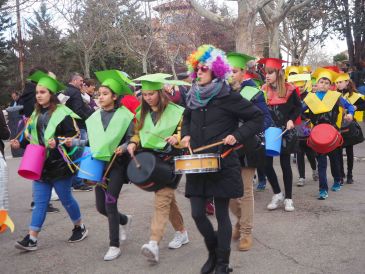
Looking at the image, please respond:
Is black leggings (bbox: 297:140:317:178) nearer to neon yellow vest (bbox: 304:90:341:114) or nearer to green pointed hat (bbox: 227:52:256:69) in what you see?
neon yellow vest (bbox: 304:90:341:114)

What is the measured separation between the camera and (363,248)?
14.6ft

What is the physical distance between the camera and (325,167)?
6477mm

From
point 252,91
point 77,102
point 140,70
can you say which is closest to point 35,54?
point 140,70

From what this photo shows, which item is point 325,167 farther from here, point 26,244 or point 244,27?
point 244,27

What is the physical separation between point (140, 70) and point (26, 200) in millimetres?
35295

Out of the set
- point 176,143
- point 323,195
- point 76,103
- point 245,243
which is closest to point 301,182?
point 323,195

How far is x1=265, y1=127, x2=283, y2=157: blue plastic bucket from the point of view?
5484mm

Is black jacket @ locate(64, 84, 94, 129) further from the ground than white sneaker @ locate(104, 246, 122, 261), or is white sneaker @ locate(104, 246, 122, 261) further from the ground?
black jacket @ locate(64, 84, 94, 129)

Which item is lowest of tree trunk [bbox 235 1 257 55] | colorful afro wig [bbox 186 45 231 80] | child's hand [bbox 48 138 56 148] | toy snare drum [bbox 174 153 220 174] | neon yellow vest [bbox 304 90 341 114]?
toy snare drum [bbox 174 153 220 174]

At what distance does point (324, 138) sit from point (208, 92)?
307 cm

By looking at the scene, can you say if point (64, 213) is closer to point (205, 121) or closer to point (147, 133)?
point (147, 133)

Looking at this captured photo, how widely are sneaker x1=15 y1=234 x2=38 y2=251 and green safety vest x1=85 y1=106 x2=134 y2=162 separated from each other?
4.00 feet

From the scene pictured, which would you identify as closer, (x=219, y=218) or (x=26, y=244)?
(x=219, y=218)

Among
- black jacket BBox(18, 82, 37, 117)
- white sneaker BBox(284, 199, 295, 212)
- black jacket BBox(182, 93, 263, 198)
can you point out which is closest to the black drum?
black jacket BBox(182, 93, 263, 198)
